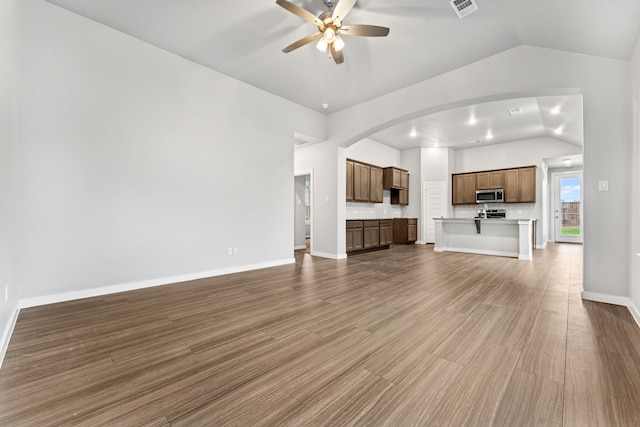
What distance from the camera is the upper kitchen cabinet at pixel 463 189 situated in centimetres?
907

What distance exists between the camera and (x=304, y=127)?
5.85m

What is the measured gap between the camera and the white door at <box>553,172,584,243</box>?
31.4ft

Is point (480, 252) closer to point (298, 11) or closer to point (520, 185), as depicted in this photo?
point (520, 185)

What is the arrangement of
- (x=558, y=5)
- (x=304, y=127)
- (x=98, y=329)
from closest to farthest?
1. (x=98, y=329)
2. (x=558, y=5)
3. (x=304, y=127)

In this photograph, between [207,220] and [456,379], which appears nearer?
[456,379]

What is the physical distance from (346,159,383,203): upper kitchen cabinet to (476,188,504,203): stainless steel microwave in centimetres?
334

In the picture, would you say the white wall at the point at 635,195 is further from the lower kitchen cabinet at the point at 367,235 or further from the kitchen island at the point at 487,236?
the lower kitchen cabinet at the point at 367,235

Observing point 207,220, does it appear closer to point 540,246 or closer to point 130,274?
point 130,274

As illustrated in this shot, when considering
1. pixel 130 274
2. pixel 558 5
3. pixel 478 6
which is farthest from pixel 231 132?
pixel 558 5

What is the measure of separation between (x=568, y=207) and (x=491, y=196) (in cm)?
387

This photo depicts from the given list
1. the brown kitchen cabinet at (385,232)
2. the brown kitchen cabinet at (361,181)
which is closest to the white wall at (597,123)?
the brown kitchen cabinet at (361,181)

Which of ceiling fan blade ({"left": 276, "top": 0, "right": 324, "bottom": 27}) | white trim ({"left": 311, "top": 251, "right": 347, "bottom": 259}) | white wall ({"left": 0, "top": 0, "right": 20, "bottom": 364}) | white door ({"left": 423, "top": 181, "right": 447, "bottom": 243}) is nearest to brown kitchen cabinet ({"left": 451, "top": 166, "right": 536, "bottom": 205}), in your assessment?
white door ({"left": 423, "top": 181, "right": 447, "bottom": 243})

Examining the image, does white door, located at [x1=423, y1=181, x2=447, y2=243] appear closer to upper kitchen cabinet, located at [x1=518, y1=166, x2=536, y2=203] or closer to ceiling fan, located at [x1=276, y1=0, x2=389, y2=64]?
upper kitchen cabinet, located at [x1=518, y1=166, x2=536, y2=203]

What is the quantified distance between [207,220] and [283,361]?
3.06m
